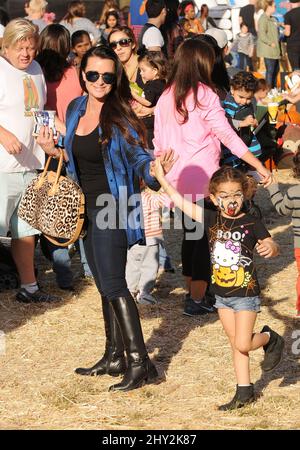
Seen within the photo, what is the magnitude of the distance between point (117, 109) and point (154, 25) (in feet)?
21.3

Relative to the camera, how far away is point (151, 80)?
9.07 metres

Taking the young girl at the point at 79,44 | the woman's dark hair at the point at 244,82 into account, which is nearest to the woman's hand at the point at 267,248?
the woman's dark hair at the point at 244,82

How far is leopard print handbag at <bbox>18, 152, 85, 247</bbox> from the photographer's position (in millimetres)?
6156

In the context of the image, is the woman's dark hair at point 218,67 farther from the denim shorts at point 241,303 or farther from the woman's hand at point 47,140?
the denim shorts at point 241,303

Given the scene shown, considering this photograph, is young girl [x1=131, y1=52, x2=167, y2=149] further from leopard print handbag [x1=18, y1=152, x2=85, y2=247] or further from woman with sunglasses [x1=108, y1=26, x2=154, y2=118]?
leopard print handbag [x1=18, y1=152, x2=85, y2=247]

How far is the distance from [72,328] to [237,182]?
2510 mm

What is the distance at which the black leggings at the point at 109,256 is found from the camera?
6.16m

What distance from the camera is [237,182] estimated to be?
583 cm

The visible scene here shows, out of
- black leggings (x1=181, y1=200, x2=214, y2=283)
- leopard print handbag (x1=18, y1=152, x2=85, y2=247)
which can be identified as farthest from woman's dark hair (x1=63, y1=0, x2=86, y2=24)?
leopard print handbag (x1=18, y1=152, x2=85, y2=247)

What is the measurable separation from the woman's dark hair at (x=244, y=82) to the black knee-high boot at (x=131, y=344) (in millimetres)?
3238

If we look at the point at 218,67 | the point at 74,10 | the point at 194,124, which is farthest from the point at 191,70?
the point at 74,10

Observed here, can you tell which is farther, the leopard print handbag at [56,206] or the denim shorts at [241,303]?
the leopard print handbag at [56,206]

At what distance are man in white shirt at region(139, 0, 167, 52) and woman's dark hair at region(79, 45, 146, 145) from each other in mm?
5689

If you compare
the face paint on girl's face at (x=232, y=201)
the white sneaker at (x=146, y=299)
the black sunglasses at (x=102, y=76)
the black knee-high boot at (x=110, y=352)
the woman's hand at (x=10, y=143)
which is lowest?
the white sneaker at (x=146, y=299)
